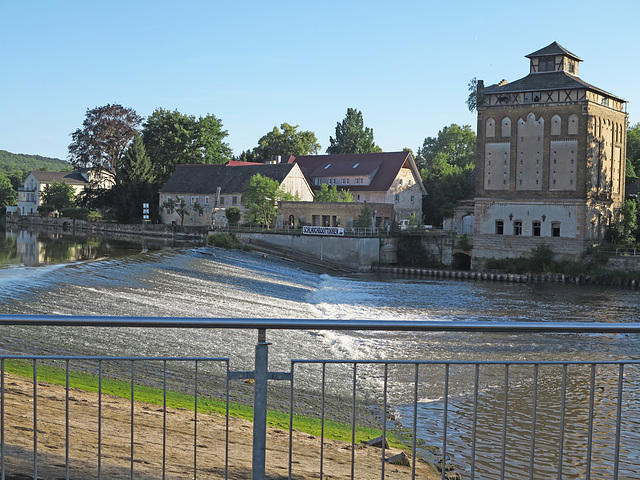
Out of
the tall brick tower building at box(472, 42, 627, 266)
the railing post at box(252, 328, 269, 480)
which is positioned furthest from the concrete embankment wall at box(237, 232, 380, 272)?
the railing post at box(252, 328, 269, 480)

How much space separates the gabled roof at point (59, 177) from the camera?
11506 centimetres

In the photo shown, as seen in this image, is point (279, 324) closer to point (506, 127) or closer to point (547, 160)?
point (547, 160)

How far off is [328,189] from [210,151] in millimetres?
21048

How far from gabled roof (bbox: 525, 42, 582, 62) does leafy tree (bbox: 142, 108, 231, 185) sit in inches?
1669

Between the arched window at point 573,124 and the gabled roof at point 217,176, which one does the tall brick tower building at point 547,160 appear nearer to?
the arched window at point 573,124

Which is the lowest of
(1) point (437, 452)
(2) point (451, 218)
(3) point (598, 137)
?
(1) point (437, 452)

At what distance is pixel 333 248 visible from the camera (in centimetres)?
5081

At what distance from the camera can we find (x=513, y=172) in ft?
171

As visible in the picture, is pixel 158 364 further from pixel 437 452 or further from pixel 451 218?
pixel 451 218

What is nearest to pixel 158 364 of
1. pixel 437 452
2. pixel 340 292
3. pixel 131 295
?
pixel 437 452

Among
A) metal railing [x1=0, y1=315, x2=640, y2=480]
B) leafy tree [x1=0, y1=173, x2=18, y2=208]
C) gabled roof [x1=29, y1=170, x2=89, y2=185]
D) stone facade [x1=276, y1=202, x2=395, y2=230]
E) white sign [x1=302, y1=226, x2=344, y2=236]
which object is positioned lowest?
metal railing [x1=0, y1=315, x2=640, y2=480]

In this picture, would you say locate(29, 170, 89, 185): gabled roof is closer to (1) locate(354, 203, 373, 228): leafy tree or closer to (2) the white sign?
(1) locate(354, 203, 373, 228): leafy tree

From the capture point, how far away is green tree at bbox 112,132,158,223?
76.7m

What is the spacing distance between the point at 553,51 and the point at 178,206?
38.3m
